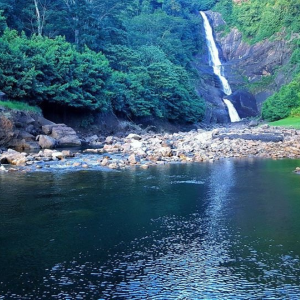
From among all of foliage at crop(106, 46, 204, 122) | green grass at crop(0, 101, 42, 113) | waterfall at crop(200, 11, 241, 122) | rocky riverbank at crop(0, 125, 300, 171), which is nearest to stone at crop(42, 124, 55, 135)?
green grass at crop(0, 101, 42, 113)

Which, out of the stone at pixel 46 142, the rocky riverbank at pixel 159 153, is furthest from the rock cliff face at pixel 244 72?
the stone at pixel 46 142

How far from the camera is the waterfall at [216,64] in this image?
77.3 meters

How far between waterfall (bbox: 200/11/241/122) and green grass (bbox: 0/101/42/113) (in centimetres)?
4352

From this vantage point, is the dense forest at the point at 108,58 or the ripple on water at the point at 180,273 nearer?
the ripple on water at the point at 180,273

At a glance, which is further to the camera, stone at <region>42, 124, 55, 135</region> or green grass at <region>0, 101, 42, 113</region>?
stone at <region>42, 124, 55, 135</region>

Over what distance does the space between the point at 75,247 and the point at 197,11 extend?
352 ft

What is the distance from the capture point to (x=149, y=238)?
11.2m

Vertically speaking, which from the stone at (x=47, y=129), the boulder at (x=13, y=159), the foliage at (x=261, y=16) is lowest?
the boulder at (x=13, y=159)

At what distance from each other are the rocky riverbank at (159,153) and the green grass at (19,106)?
5389 mm

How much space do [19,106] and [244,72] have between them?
60.6m

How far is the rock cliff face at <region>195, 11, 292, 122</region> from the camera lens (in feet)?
260

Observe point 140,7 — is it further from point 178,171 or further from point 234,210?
point 234,210

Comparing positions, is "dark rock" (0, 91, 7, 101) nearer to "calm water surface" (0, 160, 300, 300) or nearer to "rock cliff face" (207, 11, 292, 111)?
"calm water surface" (0, 160, 300, 300)

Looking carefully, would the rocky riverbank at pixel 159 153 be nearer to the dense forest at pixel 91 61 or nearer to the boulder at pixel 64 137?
the boulder at pixel 64 137
